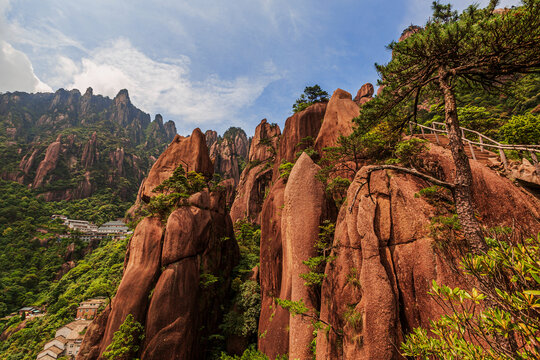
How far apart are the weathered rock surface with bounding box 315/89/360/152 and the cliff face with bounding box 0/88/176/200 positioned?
268 feet

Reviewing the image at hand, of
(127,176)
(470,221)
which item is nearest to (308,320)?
(470,221)

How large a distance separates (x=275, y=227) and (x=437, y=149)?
334 inches

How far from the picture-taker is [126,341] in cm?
1040

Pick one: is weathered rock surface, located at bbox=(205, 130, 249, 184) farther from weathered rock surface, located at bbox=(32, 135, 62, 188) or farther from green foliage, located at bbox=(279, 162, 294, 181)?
weathered rock surface, located at bbox=(32, 135, 62, 188)

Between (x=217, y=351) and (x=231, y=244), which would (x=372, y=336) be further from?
(x=231, y=244)

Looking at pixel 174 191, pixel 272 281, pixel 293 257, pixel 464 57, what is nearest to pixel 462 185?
pixel 464 57

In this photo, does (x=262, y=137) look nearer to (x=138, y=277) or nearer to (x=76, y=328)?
(x=138, y=277)

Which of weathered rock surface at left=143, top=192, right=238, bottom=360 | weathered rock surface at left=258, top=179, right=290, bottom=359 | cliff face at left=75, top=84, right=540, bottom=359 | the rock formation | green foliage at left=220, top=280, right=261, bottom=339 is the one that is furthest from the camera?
the rock formation

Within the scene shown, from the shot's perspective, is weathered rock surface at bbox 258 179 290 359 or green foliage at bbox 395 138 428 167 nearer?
green foliage at bbox 395 138 428 167

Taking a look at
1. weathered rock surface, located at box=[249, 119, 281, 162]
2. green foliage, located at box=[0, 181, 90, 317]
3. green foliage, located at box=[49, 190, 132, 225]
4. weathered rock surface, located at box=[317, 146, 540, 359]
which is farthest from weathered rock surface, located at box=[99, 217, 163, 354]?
green foliage, located at box=[49, 190, 132, 225]

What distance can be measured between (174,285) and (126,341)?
3109mm

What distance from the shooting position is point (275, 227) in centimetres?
1212

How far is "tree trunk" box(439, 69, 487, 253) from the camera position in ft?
11.4

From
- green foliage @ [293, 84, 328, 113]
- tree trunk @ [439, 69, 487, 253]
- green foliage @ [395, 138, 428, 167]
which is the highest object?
green foliage @ [293, 84, 328, 113]
